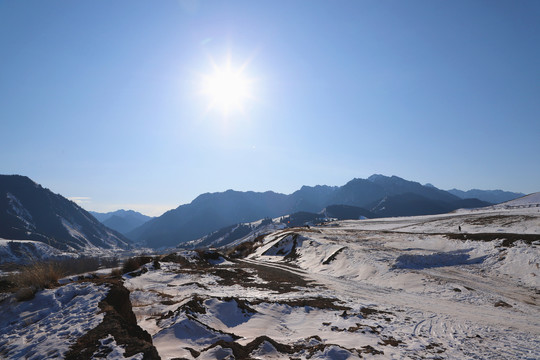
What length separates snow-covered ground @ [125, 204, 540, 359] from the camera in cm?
925

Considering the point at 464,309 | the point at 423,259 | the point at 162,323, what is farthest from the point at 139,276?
the point at 423,259

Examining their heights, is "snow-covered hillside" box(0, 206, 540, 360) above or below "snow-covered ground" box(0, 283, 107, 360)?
below

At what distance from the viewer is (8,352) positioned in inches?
229

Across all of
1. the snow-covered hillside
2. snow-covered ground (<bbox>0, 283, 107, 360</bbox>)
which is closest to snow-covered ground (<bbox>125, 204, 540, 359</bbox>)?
the snow-covered hillside

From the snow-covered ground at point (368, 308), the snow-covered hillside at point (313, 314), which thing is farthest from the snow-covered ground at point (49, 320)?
the snow-covered ground at point (368, 308)

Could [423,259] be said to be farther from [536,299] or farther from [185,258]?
[185,258]

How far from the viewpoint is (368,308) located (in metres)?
15.3

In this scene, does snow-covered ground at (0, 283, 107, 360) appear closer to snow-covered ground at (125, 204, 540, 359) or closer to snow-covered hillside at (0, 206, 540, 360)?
snow-covered hillside at (0, 206, 540, 360)

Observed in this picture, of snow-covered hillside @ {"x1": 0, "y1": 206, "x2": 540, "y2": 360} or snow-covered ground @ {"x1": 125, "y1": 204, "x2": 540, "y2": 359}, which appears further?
snow-covered ground @ {"x1": 125, "y1": 204, "x2": 540, "y2": 359}

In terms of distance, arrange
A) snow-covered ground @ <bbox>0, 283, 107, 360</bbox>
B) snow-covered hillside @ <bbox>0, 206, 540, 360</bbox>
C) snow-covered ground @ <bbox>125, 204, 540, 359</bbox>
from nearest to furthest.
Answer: snow-covered ground @ <bbox>0, 283, 107, 360</bbox> → snow-covered hillside @ <bbox>0, 206, 540, 360</bbox> → snow-covered ground @ <bbox>125, 204, 540, 359</bbox>

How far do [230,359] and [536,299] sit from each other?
23221mm

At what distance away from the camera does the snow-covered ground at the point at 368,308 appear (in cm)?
925

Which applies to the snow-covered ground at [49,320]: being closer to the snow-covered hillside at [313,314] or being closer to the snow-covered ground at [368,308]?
the snow-covered hillside at [313,314]

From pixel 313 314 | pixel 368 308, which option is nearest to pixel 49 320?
pixel 313 314
